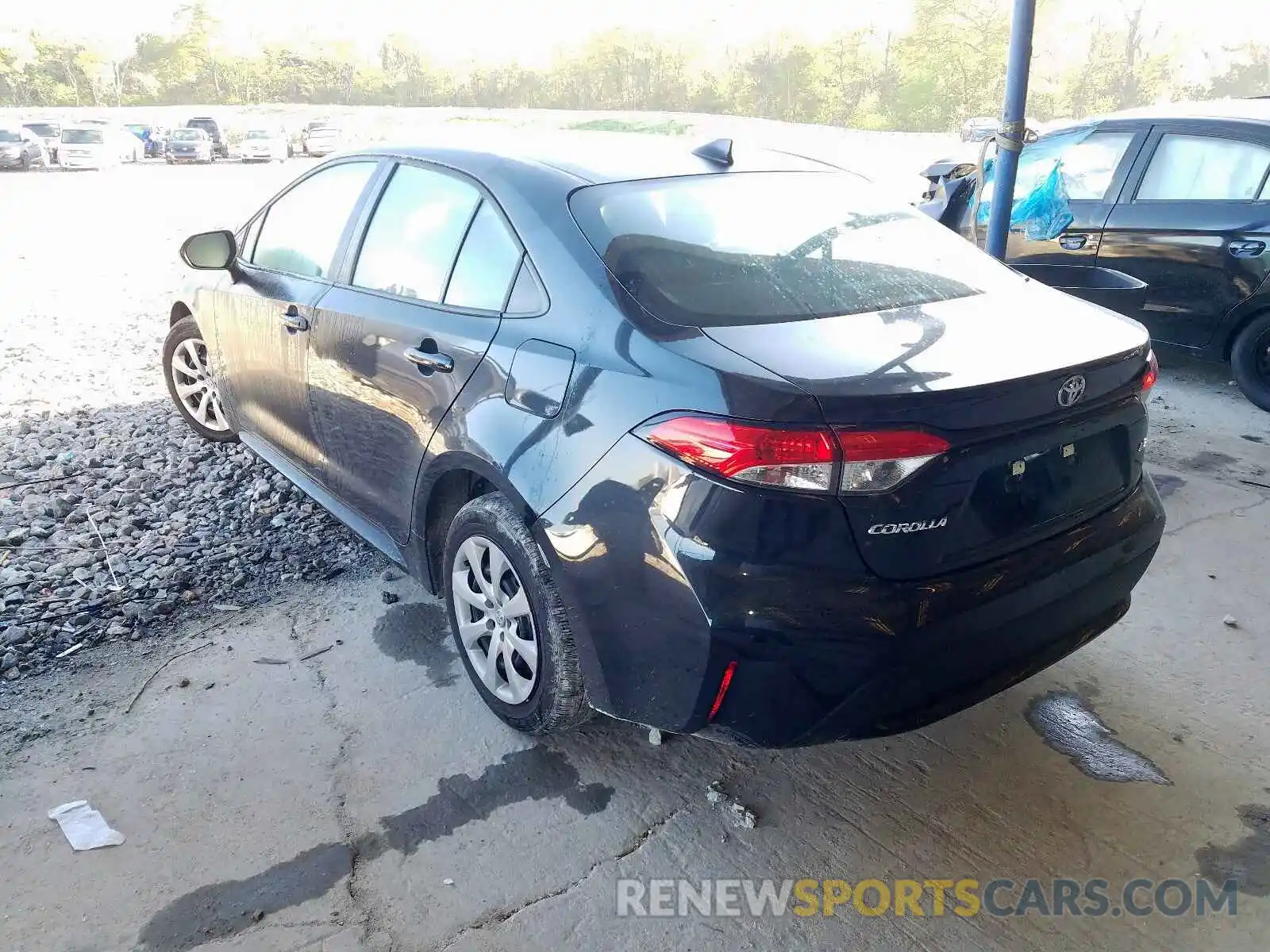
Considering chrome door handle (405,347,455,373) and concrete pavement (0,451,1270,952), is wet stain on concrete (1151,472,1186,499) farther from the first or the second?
chrome door handle (405,347,455,373)

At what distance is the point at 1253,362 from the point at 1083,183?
1.59 meters

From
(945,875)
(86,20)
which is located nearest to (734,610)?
(945,875)

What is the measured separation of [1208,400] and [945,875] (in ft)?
15.1

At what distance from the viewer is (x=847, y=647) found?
1941 millimetres

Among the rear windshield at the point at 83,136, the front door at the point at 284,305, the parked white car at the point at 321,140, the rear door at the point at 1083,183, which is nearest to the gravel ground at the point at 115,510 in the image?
the front door at the point at 284,305

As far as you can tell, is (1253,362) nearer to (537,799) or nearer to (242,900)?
(537,799)

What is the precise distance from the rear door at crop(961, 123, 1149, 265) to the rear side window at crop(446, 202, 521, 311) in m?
4.74

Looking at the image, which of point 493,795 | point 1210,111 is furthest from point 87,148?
point 493,795

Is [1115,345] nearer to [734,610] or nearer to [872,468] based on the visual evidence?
[872,468]

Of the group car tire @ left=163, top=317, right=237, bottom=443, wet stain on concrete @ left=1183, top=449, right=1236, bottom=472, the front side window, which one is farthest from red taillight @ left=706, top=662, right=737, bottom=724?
wet stain on concrete @ left=1183, top=449, right=1236, bottom=472

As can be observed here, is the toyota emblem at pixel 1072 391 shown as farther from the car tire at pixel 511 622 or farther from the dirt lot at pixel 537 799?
the car tire at pixel 511 622

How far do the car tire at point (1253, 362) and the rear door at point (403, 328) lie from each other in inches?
192

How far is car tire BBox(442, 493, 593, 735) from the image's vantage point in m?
2.36

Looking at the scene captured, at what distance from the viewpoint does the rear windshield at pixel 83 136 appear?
26.8 metres
